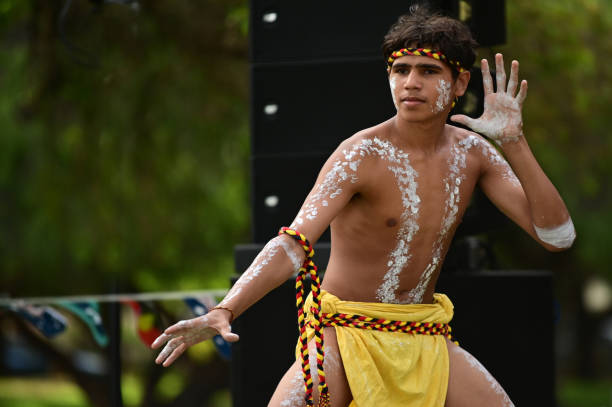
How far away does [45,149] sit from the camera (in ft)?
31.8

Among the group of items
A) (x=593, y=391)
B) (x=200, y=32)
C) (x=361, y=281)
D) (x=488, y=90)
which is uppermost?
(x=200, y=32)

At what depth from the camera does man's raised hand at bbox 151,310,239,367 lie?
2711 mm

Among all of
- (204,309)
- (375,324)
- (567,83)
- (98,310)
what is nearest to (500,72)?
(375,324)

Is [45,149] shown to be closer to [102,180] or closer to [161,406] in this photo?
A: [102,180]

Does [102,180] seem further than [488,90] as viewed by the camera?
Yes

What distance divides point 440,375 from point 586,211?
32.9 ft

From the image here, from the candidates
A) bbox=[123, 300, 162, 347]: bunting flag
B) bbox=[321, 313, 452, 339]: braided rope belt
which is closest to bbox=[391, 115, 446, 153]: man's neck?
bbox=[321, 313, 452, 339]: braided rope belt

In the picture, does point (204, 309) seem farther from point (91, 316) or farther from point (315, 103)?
point (315, 103)

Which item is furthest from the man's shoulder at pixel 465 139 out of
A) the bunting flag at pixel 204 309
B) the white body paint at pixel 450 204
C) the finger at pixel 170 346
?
the bunting flag at pixel 204 309

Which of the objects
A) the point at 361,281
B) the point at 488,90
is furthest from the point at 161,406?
the point at 488,90

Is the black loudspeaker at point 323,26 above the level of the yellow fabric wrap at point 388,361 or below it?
above

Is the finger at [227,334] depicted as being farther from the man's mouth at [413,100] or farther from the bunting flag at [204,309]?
the bunting flag at [204,309]

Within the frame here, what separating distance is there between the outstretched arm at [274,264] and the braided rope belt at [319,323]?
5cm

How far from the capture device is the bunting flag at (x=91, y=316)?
5636 mm
